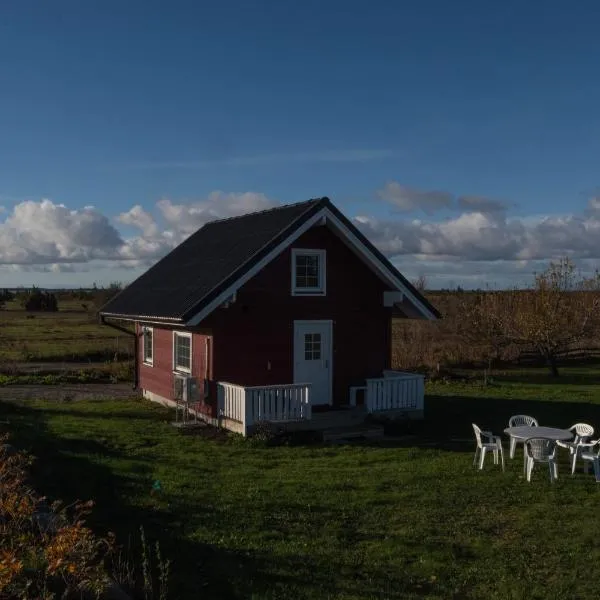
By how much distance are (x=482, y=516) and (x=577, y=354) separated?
27340 mm

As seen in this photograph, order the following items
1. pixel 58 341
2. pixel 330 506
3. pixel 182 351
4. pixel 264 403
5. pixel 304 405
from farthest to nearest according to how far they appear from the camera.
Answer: pixel 58 341, pixel 182 351, pixel 304 405, pixel 264 403, pixel 330 506

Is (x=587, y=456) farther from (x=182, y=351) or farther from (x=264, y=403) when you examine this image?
(x=182, y=351)

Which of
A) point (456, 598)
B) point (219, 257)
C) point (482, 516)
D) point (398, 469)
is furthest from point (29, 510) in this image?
point (219, 257)

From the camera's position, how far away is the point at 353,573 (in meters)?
7.14

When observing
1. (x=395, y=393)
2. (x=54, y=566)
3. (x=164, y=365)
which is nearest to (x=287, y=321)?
(x=395, y=393)

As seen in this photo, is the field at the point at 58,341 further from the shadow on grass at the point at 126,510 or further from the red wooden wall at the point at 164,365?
the shadow on grass at the point at 126,510

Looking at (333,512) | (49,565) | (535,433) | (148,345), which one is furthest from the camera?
(148,345)

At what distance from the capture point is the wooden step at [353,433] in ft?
49.0

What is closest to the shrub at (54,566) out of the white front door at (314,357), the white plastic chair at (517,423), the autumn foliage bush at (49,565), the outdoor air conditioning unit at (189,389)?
the autumn foliage bush at (49,565)

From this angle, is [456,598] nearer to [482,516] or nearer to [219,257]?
[482,516]

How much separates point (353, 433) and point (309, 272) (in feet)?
14.2

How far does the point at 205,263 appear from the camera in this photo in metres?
18.6

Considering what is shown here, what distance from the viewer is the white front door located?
17.1 meters

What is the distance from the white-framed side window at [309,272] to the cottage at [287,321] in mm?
25
